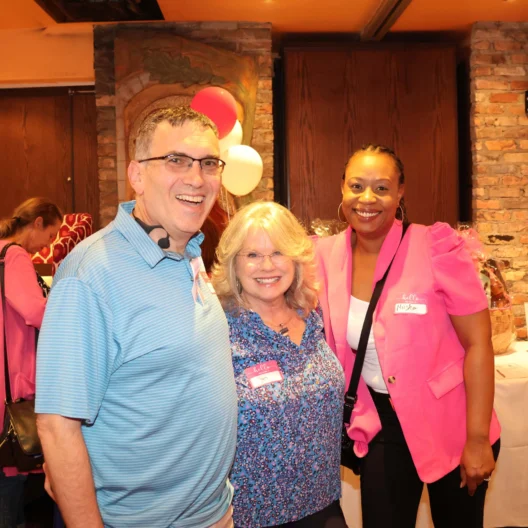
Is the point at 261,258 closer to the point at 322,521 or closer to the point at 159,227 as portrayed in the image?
the point at 159,227

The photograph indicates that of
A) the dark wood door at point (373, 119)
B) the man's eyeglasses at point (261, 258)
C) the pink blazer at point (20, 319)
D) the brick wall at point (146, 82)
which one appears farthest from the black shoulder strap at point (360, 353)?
the dark wood door at point (373, 119)

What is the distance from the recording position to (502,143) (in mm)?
4410

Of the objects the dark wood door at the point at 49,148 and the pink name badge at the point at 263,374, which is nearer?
the pink name badge at the point at 263,374

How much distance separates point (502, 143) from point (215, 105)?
2486 mm

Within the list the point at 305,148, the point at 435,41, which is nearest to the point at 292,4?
the point at 305,148

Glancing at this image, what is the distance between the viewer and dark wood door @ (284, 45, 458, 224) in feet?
15.1

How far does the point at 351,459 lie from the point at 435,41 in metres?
4.15

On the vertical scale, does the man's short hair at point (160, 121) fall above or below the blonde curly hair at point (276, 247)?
above

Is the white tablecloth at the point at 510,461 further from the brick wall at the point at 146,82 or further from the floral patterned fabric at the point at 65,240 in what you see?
the floral patterned fabric at the point at 65,240

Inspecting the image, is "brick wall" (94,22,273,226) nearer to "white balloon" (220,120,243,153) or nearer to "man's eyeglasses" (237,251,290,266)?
"white balloon" (220,120,243,153)

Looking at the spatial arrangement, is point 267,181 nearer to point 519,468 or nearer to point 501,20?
point 501,20

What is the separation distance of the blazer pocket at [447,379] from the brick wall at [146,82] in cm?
276

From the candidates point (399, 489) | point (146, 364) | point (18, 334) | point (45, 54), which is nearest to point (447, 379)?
point (399, 489)

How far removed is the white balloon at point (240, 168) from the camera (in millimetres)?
3416
